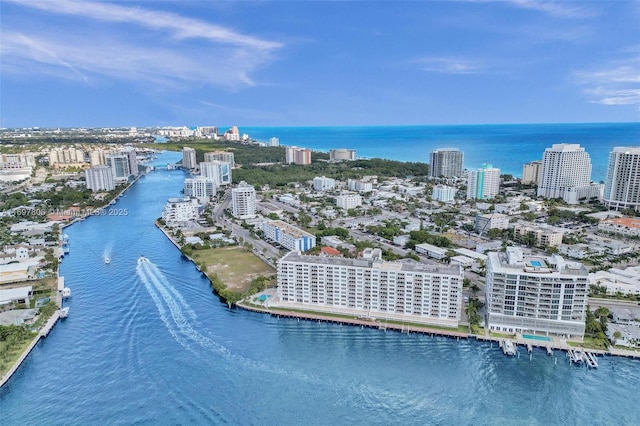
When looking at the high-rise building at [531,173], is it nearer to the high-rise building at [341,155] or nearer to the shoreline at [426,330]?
the high-rise building at [341,155]

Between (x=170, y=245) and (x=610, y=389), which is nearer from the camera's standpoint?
(x=610, y=389)

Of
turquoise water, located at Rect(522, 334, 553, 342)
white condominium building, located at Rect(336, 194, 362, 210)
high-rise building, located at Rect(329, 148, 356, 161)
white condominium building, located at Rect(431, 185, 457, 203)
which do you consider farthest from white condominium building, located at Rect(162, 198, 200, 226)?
high-rise building, located at Rect(329, 148, 356, 161)

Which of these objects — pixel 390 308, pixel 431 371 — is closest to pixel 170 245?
pixel 390 308

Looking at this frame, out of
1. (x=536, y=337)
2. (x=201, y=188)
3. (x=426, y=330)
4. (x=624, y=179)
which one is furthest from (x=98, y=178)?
(x=624, y=179)

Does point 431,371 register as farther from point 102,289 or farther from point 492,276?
point 102,289

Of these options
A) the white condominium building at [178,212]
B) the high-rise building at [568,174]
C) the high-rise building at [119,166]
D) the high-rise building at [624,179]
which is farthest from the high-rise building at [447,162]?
the high-rise building at [119,166]

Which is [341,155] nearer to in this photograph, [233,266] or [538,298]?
[233,266]
